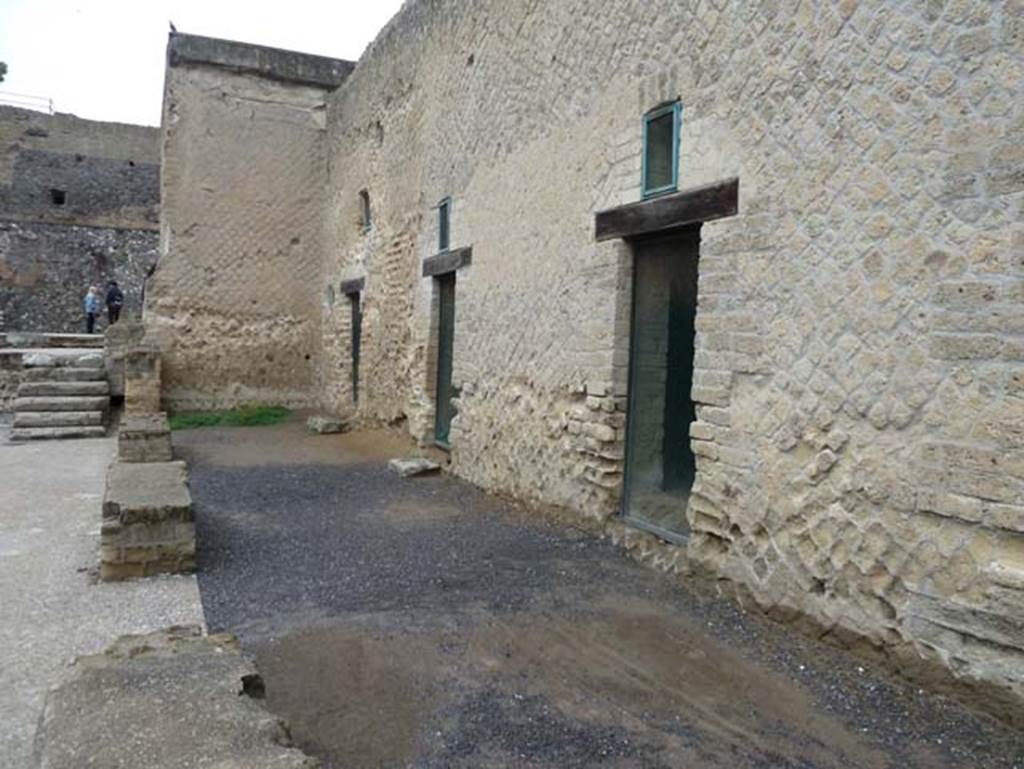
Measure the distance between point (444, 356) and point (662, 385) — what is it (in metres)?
4.04

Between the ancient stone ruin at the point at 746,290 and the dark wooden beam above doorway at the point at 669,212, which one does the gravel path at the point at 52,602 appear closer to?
the ancient stone ruin at the point at 746,290

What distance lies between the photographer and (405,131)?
Answer: 31.9ft

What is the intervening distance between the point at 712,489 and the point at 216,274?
10952mm

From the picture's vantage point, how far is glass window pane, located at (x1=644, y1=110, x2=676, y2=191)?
15.9 ft

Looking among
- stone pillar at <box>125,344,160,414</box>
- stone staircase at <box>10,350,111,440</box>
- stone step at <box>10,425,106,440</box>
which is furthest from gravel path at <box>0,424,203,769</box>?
stone pillar at <box>125,344,160,414</box>

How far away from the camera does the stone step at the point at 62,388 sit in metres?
10.5

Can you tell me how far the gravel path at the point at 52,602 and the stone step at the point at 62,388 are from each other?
4.43 metres

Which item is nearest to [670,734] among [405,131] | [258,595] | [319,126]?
[258,595]

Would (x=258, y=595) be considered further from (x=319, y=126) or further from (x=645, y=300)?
(x=319, y=126)

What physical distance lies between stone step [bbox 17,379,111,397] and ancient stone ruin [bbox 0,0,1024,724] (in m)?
4.63

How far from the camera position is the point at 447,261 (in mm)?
8055

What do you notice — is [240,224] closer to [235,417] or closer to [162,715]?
[235,417]

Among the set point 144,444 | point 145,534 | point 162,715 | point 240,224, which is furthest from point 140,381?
point 162,715

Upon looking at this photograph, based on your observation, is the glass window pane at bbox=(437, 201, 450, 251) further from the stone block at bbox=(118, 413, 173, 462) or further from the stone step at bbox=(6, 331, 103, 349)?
the stone step at bbox=(6, 331, 103, 349)
